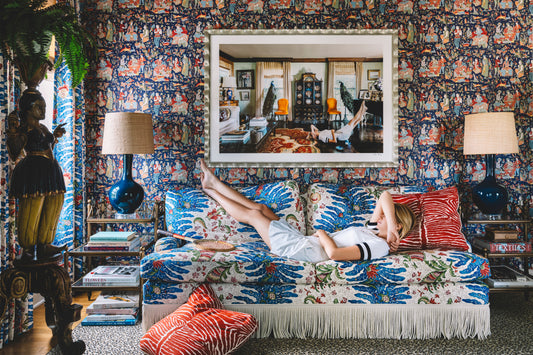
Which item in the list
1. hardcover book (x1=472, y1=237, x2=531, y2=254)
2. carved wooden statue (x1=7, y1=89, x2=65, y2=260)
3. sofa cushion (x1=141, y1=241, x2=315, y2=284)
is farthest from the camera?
hardcover book (x1=472, y1=237, x2=531, y2=254)

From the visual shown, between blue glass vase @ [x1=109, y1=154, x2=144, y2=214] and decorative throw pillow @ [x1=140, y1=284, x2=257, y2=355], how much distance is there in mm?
1261

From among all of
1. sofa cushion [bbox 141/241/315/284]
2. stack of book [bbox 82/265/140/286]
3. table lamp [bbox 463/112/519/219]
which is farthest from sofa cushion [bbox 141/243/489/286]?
table lamp [bbox 463/112/519/219]

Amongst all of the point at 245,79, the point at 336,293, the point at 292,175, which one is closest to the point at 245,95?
the point at 245,79

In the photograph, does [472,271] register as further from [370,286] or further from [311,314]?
[311,314]

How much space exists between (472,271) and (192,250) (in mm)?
1841

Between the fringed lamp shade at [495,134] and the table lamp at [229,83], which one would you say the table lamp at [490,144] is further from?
the table lamp at [229,83]

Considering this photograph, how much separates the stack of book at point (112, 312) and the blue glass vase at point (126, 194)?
2.47 ft

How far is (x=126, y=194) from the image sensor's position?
126 inches

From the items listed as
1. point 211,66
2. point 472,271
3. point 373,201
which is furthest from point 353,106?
point 472,271

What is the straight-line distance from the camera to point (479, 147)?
3.21 m

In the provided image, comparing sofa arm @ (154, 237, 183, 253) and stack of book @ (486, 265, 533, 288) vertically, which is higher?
sofa arm @ (154, 237, 183, 253)

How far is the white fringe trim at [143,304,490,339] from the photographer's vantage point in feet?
8.11

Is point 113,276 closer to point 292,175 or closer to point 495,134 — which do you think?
point 292,175

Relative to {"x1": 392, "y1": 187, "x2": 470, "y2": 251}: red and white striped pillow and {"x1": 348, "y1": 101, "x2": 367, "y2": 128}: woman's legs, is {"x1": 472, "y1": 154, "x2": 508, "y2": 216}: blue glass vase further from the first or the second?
{"x1": 348, "y1": 101, "x2": 367, "y2": 128}: woman's legs
